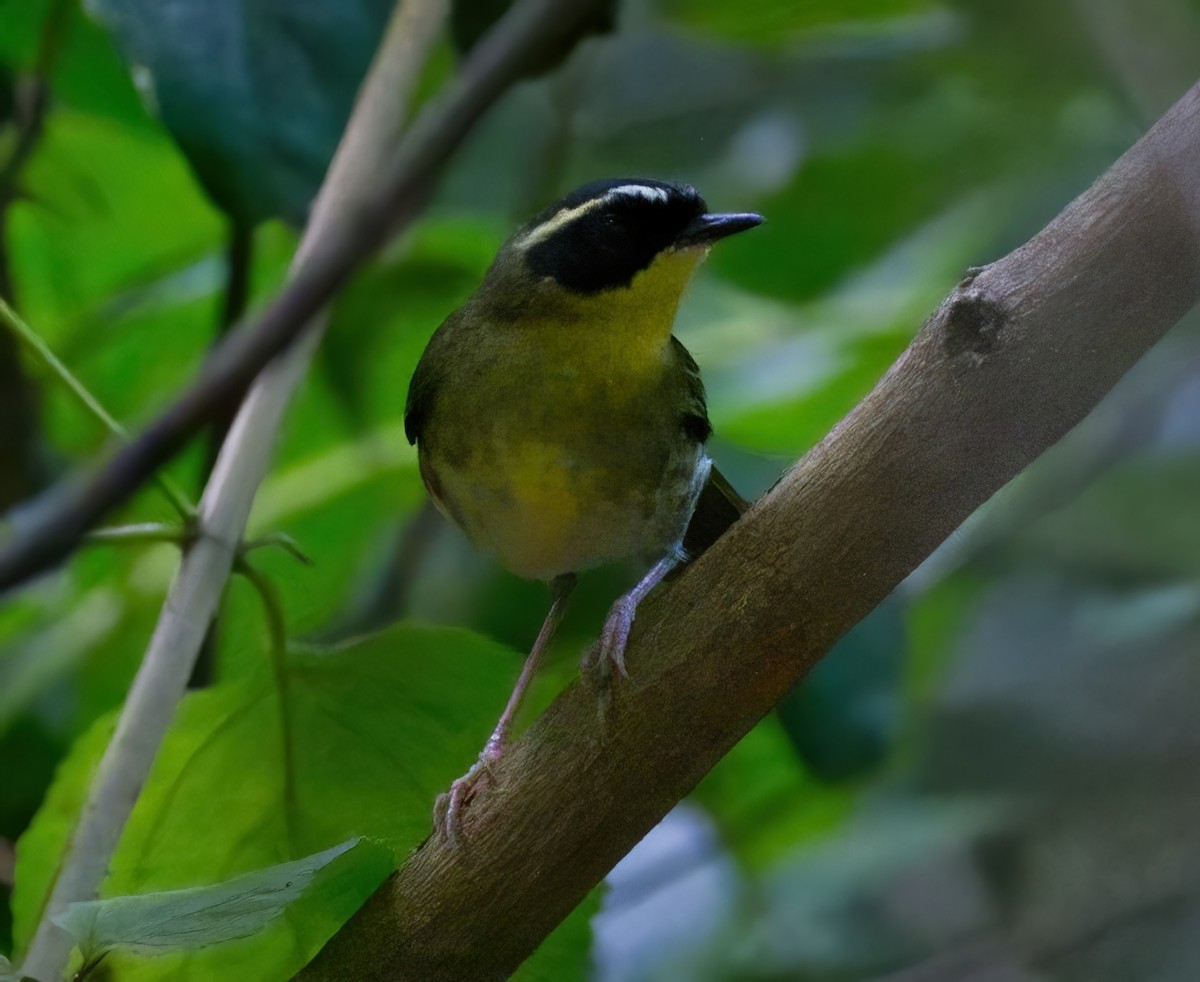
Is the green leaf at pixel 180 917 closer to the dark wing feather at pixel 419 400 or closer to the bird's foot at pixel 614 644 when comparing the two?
the bird's foot at pixel 614 644

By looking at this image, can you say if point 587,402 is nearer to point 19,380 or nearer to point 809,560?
point 809,560

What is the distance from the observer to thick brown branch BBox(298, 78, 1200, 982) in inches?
21.8

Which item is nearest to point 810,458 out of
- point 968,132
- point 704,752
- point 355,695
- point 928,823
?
point 704,752

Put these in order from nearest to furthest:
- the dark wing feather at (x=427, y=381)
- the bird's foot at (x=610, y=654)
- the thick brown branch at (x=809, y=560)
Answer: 1. the thick brown branch at (x=809, y=560)
2. the bird's foot at (x=610, y=654)
3. the dark wing feather at (x=427, y=381)

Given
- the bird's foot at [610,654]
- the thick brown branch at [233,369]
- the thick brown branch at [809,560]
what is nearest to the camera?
the thick brown branch at [233,369]

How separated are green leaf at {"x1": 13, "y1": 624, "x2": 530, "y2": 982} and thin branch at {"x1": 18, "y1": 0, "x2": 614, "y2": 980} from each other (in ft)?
0.08

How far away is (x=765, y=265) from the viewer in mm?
1287

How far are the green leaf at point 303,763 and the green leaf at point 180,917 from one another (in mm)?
140

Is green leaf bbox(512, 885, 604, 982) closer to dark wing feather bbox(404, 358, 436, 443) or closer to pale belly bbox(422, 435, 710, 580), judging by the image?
pale belly bbox(422, 435, 710, 580)

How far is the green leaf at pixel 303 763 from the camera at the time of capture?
0.78 m

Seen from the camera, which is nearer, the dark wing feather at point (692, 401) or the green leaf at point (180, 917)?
the green leaf at point (180, 917)

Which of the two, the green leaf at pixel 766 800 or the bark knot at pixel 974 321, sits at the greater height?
the bark knot at pixel 974 321

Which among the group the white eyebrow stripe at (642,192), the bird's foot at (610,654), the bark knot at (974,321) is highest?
the white eyebrow stripe at (642,192)

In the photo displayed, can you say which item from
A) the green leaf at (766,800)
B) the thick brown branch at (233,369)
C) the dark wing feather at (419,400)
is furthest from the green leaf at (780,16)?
the thick brown branch at (233,369)
